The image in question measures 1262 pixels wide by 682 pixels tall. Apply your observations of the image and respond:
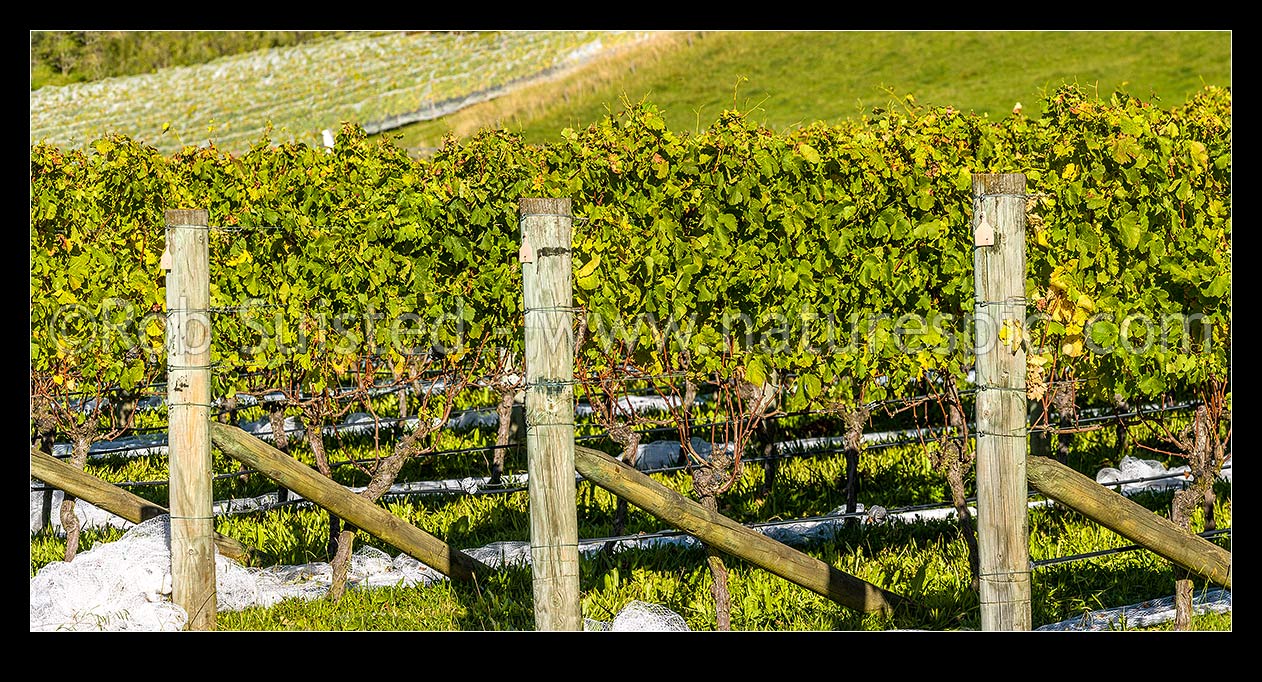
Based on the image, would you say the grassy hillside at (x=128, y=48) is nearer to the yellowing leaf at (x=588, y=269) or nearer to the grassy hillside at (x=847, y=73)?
the grassy hillside at (x=847, y=73)

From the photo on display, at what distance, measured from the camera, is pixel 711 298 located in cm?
569

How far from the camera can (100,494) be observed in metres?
6.58

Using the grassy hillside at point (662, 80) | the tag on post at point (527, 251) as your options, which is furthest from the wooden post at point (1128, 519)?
the grassy hillside at point (662, 80)

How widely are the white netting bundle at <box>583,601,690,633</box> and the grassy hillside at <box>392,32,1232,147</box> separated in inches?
863

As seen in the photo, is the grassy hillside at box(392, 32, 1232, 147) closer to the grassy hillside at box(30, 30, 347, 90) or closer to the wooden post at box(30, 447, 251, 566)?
the grassy hillside at box(30, 30, 347, 90)

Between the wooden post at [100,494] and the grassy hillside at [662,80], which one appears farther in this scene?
the grassy hillside at [662,80]

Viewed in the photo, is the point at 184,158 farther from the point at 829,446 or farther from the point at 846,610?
the point at 846,610

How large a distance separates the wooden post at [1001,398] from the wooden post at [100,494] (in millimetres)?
3837

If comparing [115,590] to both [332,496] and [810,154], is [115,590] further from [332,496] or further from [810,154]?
[810,154]

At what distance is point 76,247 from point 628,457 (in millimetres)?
3500

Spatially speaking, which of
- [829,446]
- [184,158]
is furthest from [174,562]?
[829,446]

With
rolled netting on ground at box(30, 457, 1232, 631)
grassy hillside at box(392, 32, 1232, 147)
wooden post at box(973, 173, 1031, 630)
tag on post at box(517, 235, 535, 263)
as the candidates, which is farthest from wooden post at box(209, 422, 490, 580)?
grassy hillside at box(392, 32, 1232, 147)

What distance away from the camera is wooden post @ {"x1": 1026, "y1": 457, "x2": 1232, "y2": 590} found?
4.83 metres

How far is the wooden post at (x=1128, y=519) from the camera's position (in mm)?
4832
